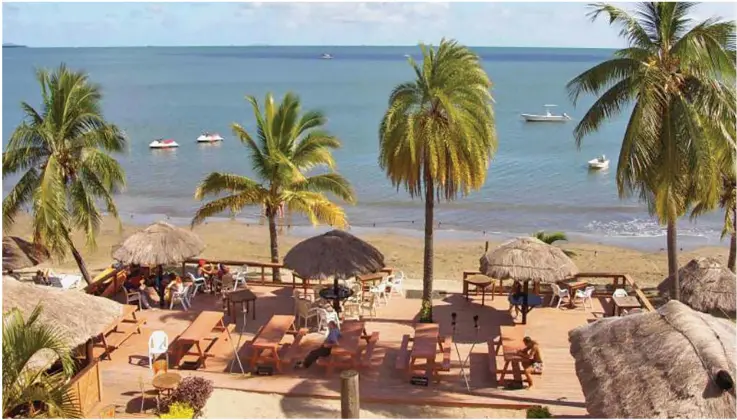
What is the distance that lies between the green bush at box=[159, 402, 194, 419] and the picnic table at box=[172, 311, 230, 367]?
2.41 meters

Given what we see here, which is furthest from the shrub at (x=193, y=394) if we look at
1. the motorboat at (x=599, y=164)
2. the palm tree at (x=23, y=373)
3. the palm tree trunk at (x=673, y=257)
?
the motorboat at (x=599, y=164)

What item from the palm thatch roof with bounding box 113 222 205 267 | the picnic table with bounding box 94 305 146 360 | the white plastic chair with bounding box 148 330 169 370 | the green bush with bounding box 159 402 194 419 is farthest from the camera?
the palm thatch roof with bounding box 113 222 205 267

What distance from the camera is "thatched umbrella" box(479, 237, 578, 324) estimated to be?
14.5 m

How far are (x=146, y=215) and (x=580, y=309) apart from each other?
2506cm

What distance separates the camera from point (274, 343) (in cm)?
1262

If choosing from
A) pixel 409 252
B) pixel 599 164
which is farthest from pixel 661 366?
pixel 599 164

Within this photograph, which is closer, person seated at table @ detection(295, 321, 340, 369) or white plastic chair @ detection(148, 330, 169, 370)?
white plastic chair @ detection(148, 330, 169, 370)

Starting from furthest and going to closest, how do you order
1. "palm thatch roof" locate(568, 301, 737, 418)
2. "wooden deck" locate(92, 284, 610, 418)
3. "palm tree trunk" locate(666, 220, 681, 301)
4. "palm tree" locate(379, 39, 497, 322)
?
"palm tree trunk" locate(666, 220, 681, 301) → "palm tree" locate(379, 39, 497, 322) → "wooden deck" locate(92, 284, 610, 418) → "palm thatch roof" locate(568, 301, 737, 418)

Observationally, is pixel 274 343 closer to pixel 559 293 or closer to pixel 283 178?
pixel 283 178

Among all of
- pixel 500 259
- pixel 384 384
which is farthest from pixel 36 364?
pixel 500 259

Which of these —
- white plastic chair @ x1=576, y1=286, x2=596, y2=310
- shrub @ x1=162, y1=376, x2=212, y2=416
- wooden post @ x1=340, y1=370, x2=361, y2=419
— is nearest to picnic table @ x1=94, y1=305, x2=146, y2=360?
shrub @ x1=162, y1=376, x2=212, y2=416

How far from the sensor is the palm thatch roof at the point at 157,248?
15711 mm

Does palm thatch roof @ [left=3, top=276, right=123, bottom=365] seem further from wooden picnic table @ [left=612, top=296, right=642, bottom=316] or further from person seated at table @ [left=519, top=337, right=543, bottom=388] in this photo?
wooden picnic table @ [left=612, top=296, right=642, bottom=316]

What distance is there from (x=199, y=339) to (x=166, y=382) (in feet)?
6.70
